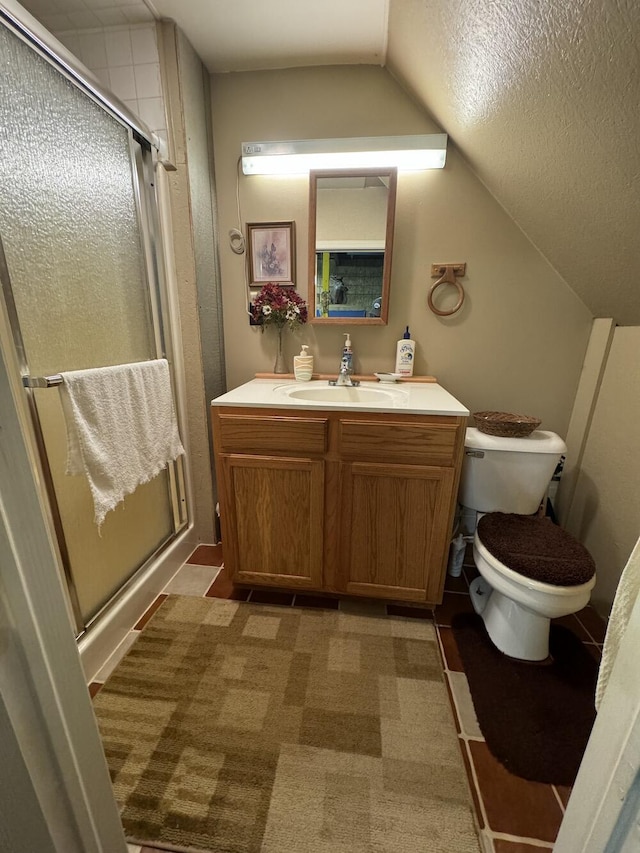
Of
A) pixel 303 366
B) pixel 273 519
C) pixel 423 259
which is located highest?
pixel 423 259

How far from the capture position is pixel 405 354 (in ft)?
5.18

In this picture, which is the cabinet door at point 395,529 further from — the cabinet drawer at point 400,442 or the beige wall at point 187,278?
the beige wall at point 187,278

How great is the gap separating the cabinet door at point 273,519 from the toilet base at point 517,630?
0.66 meters

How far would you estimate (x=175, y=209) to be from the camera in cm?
137

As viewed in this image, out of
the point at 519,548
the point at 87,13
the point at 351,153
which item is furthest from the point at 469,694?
the point at 87,13

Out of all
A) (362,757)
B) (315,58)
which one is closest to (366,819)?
(362,757)

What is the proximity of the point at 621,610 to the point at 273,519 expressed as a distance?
3.34ft

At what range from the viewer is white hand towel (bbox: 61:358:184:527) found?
0.95 m

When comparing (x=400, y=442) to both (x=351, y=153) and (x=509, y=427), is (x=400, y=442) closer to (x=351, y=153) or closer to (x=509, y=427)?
(x=509, y=427)

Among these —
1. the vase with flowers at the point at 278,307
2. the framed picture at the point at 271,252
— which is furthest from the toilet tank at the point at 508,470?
the framed picture at the point at 271,252

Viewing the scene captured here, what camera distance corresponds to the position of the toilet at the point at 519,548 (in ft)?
3.35

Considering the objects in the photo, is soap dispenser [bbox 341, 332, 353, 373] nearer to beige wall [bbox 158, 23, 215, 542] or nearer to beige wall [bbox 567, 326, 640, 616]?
beige wall [bbox 158, 23, 215, 542]

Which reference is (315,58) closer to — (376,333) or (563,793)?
(376,333)

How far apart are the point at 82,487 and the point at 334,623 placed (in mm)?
1029
